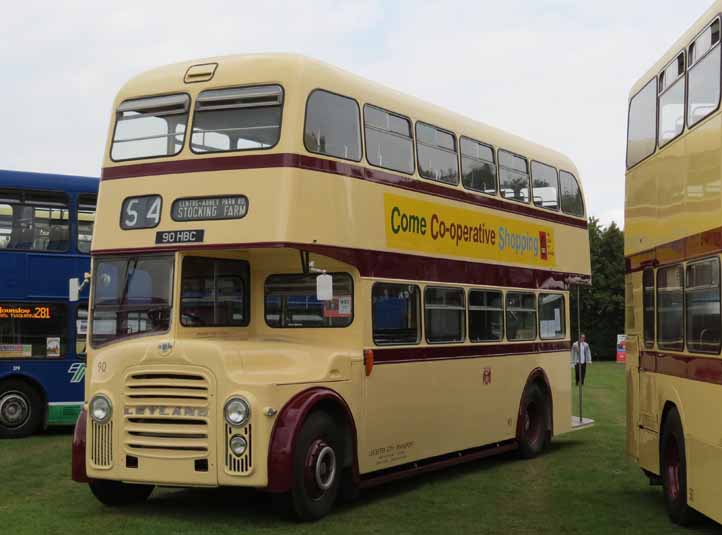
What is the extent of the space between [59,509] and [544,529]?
15.5 ft

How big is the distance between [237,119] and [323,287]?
1.85m

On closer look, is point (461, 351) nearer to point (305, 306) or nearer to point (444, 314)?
point (444, 314)

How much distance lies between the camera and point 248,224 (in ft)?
38.1

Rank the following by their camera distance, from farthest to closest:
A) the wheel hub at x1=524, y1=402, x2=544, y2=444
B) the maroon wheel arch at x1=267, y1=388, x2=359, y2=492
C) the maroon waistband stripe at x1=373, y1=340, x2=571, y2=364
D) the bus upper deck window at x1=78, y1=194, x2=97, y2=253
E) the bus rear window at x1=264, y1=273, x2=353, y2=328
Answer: the bus upper deck window at x1=78, y1=194, x2=97, y2=253
the wheel hub at x1=524, y1=402, x2=544, y2=444
the maroon waistband stripe at x1=373, y1=340, x2=571, y2=364
the bus rear window at x1=264, y1=273, x2=353, y2=328
the maroon wheel arch at x1=267, y1=388, x2=359, y2=492

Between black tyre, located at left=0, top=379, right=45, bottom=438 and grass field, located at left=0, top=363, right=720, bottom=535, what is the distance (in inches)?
125

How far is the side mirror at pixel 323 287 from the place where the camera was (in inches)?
481

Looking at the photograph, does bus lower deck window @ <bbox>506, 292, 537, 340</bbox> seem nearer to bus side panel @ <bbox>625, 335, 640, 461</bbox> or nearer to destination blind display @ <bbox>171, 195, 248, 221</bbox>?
bus side panel @ <bbox>625, 335, 640, 461</bbox>

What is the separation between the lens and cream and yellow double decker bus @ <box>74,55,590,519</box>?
36.9 feet

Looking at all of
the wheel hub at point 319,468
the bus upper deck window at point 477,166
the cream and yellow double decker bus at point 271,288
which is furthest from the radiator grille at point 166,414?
the bus upper deck window at point 477,166

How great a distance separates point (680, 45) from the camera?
38.2 feet

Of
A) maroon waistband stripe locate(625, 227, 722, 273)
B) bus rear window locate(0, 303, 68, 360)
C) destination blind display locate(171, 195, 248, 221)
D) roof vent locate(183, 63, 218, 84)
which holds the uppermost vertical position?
roof vent locate(183, 63, 218, 84)

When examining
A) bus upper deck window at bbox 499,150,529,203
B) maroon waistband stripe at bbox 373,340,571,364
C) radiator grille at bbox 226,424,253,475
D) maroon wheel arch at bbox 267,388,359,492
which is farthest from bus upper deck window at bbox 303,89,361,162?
bus upper deck window at bbox 499,150,529,203

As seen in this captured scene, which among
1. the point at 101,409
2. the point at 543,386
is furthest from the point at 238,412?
the point at 543,386

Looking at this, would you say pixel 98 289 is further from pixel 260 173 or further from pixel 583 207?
pixel 583 207
